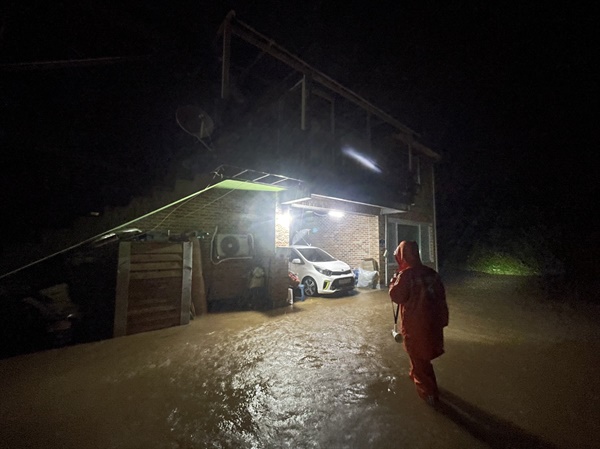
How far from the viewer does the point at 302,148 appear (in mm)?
7203

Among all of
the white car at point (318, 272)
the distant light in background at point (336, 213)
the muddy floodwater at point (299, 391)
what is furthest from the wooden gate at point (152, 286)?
the distant light in background at point (336, 213)

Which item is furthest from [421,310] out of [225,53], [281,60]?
[281,60]

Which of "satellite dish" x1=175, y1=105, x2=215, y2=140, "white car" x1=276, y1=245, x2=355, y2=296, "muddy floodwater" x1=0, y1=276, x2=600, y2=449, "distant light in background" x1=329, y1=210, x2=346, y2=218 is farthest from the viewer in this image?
"distant light in background" x1=329, y1=210, x2=346, y2=218

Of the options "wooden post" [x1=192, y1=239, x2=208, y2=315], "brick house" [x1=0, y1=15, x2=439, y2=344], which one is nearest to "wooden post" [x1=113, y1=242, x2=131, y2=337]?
"brick house" [x1=0, y1=15, x2=439, y2=344]

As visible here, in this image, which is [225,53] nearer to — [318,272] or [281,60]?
[281,60]

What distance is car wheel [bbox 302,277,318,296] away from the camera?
27.9 ft

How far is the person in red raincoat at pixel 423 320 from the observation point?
2654 millimetres

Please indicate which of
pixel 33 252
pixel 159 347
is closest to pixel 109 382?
pixel 159 347

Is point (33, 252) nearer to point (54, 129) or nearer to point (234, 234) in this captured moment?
point (54, 129)

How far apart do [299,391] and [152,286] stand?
3636mm

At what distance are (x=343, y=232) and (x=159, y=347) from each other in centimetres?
851

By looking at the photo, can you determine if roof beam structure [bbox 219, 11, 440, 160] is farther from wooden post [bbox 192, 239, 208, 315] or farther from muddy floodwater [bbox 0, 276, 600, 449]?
muddy floodwater [bbox 0, 276, 600, 449]

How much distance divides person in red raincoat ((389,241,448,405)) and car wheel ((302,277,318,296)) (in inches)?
225

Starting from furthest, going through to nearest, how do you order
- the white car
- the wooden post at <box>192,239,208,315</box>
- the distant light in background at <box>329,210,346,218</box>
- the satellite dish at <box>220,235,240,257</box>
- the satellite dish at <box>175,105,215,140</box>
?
the distant light in background at <box>329,210,346,218</box>
the white car
the satellite dish at <box>220,235,240,257</box>
the wooden post at <box>192,239,208,315</box>
the satellite dish at <box>175,105,215,140</box>
